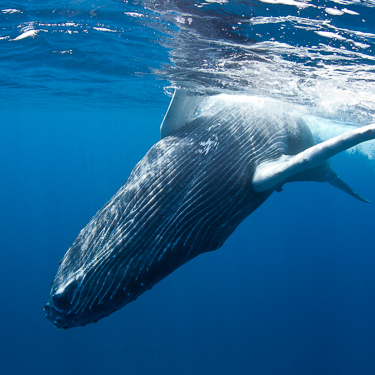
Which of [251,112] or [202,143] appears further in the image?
[251,112]

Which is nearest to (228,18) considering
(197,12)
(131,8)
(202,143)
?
(197,12)

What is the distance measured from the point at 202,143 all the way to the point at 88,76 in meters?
14.7

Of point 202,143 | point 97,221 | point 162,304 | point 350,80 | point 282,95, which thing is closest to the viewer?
point 97,221

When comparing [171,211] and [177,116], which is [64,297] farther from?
[177,116]

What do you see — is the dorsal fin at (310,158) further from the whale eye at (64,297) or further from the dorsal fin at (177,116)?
the whale eye at (64,297)

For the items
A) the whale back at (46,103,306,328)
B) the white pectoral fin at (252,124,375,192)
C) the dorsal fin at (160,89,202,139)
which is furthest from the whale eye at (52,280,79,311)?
the dorsal fin at (160,89,202,139)

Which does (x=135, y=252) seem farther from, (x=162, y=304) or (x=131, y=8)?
(x=162, y=304)

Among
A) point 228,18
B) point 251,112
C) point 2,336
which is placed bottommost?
point 2,336

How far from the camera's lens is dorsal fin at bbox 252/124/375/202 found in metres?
2.80

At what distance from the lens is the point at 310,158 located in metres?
3.06

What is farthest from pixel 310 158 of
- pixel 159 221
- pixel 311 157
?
pixel 159 221

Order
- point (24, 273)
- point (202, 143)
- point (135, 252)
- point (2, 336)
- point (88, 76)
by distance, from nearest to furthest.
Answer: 1. point (135, 252)
2. point (202, 143)
3. point (88, 76)
4. point (2, 336)
5. point (24, 273)

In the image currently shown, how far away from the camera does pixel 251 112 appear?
496 cm

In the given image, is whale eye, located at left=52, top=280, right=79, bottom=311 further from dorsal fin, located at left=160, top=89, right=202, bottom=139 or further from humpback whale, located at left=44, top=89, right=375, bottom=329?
dorsal fin, located at left=160, top=89, right=202, bottom=139
